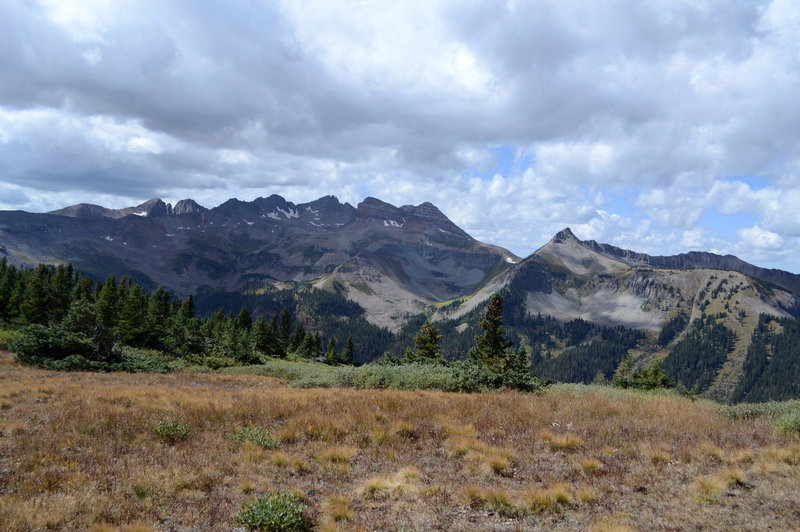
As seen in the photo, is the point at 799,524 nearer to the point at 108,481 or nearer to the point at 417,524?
the point at 417,524

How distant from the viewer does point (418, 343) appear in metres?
63.2

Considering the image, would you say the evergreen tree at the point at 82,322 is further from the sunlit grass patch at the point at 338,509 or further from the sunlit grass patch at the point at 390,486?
the sunlit grass patch at the point at 338,509

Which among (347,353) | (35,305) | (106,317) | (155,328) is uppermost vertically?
(35,305)

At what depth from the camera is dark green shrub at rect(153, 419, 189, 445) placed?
1217cm

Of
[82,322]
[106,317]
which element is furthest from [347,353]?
[82,322]

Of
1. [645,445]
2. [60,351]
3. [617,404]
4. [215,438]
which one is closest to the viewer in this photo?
[645,445]

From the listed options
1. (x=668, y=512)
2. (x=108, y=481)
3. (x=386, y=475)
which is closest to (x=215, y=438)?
(x=108, y=481)

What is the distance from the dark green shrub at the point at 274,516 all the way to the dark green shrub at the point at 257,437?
13.3 ft

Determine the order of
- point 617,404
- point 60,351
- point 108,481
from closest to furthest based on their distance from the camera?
point 108,481
point 617,404
point 60,351

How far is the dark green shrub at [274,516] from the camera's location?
7293mm

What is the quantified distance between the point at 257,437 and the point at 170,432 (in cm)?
257

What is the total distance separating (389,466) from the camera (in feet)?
35.6

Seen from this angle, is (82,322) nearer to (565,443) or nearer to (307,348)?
(565,443)

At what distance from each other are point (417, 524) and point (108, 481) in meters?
6.56
